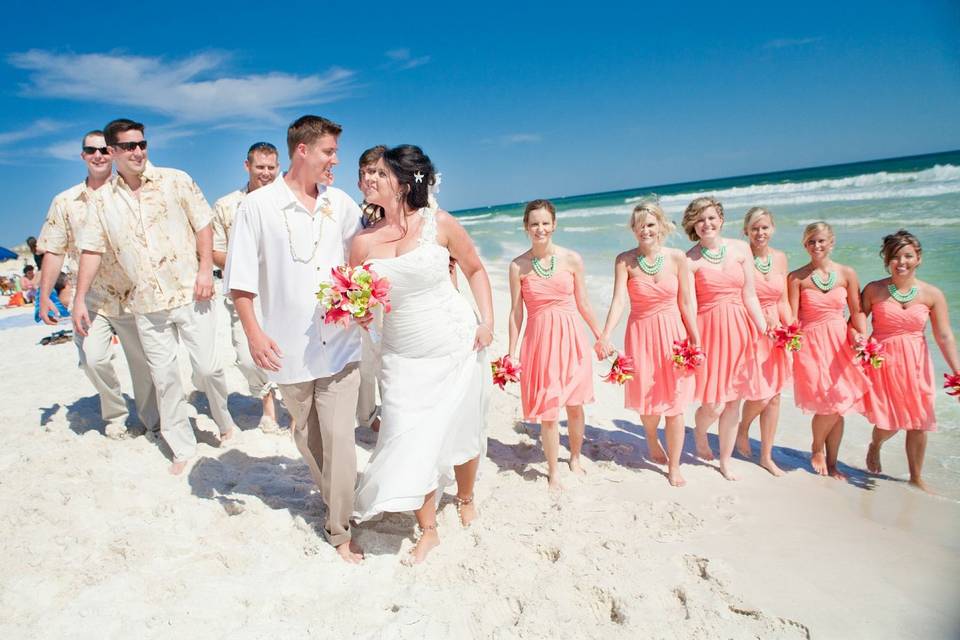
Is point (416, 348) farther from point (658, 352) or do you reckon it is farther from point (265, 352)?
point (658, 352)

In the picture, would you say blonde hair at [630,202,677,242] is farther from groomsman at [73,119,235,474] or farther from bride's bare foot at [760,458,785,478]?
groomsman at [73,119,235,474]

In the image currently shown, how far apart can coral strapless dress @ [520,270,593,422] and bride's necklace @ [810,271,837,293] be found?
2.08 m

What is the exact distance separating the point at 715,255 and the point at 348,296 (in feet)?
10.5

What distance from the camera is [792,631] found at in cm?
283

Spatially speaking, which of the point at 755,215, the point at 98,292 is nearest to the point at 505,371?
the point at 755,215

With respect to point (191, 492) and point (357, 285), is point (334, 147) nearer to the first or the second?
point (357, 285)

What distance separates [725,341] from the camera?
4824mm

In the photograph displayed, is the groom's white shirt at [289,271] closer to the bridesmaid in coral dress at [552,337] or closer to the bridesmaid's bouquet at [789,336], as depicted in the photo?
the bridesmaid in coral dress at [552,337]

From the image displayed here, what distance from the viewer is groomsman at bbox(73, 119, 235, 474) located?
457 centimetres

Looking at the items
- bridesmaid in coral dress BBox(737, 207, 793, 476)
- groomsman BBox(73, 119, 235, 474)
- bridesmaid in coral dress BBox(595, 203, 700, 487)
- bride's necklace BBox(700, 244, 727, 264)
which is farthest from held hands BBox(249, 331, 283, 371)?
bridesmaid in coral dress BBox(737, 207, 793, 476)

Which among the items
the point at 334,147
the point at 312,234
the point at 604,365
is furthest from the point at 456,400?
the point at 604,365

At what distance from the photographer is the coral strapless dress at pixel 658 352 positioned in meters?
4.69

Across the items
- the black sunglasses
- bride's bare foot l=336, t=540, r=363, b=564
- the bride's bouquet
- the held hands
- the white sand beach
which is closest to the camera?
the white sand beach

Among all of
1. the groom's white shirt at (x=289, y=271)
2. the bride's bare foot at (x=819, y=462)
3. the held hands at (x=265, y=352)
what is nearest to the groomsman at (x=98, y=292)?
the groom's white shirt at (x=289, y=271)
